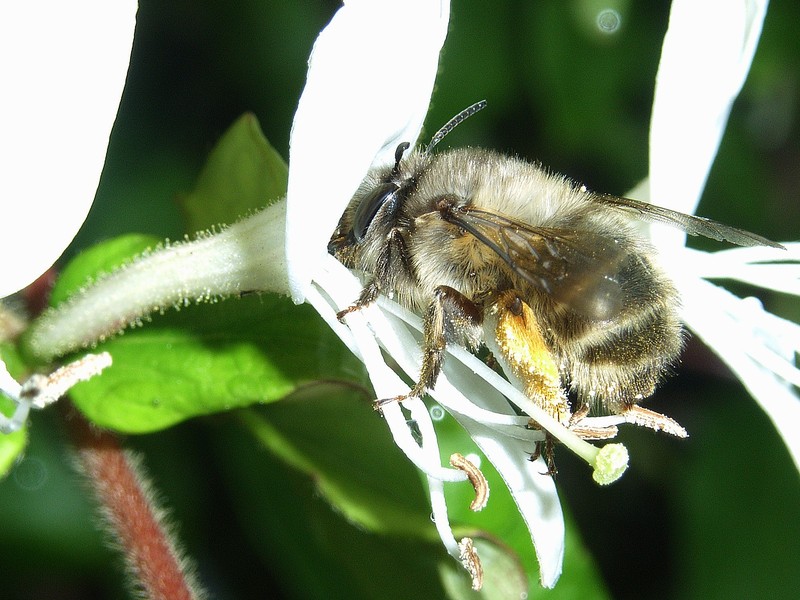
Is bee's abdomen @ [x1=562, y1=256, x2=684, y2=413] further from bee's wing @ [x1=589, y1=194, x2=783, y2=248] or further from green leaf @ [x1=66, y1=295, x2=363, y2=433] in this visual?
green leaf @ [x1=66, y1=295, x2=363, y2=433]

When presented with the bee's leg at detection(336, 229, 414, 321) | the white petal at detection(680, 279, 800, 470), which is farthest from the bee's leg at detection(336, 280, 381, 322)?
the white petal at detection(680, 279, 800, 470)

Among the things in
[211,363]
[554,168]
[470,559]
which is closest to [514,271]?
[470,559]

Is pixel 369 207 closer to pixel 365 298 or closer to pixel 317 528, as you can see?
pixel 365 298

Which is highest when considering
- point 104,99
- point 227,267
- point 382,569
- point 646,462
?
point 104,99

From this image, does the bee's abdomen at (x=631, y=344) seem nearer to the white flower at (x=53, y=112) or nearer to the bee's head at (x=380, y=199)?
the bee's head at (x=380, y=199)

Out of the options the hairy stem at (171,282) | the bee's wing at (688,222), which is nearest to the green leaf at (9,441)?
the hairy stem at (171,282)

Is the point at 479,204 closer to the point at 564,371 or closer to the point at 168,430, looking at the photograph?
the point at 564,371

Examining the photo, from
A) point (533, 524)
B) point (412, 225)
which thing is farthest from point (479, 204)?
point (533, 524)
